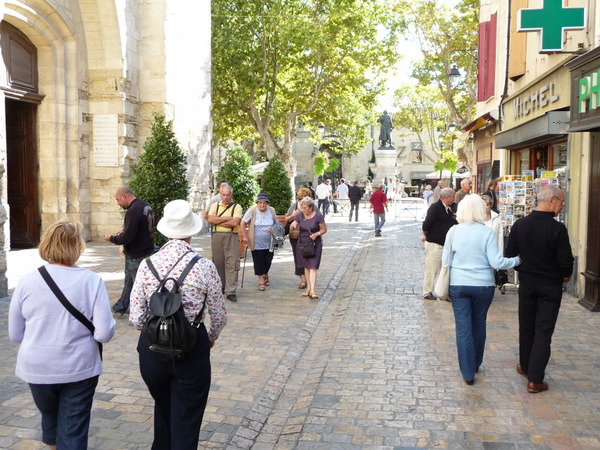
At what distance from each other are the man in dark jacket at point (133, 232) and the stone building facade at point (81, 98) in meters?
7.22

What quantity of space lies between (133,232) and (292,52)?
60.9 ft

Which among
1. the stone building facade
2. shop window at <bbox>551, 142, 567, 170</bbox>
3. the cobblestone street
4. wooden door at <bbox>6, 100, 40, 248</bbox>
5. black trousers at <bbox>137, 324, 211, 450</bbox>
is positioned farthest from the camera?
wooden door at <bbox>6, 100, 40, 248</bbox>

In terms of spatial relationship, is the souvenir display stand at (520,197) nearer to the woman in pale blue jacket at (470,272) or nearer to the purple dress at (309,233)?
the purple dress at (309,233)

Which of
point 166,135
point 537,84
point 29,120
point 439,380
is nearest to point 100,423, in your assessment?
point 439,380

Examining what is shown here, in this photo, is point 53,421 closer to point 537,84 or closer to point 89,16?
point 537,84

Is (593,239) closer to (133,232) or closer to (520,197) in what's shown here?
(520,197)

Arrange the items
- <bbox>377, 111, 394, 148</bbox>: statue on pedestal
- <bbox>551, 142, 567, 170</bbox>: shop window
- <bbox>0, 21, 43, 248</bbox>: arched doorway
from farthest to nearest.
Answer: <bbox>377, 111, 394, 148</bbox>: statue on pedestal → <bbox>0, 21, 43, 248</bbox>: arched doorway → <bbox>551, 142, 567, 170</bbox>: shop window

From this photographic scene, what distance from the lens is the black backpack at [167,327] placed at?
3025mm

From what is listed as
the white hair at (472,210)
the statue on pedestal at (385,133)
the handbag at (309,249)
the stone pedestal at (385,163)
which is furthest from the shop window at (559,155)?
the statue on pedestal at (385,133)

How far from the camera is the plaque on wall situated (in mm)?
14945

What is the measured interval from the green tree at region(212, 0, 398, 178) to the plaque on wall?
937 centimetres

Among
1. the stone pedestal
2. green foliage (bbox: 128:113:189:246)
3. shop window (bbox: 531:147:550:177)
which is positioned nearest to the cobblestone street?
green foliage (bbox: 128:113:189:246)

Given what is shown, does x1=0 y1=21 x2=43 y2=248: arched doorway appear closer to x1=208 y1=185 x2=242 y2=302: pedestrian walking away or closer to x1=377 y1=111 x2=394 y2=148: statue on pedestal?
x1=208 y1=185 x2=242 y2=302: pedestrian walking away

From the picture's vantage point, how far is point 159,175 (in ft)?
32.0
